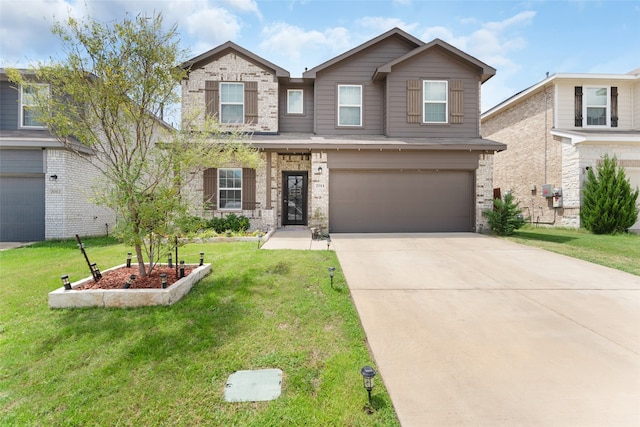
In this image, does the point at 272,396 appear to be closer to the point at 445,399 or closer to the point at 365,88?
the point at 445,399

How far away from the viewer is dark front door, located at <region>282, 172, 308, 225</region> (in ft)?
36.8

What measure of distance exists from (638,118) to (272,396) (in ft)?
61.5

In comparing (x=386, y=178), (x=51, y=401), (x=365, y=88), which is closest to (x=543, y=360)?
(x=51, y=401)

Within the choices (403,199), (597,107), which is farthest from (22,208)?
(597,107)

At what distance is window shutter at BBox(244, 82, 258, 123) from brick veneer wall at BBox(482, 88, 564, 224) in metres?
11.4

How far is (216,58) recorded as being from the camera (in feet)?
35.8

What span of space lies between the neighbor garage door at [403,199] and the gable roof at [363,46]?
4.15 metres

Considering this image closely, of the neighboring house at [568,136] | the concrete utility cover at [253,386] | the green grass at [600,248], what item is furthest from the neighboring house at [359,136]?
the concrete utility cover at [253,386]

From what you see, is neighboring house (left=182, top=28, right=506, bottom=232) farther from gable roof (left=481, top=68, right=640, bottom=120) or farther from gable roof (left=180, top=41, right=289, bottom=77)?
gable roof (left=481, top=68, right=640, bottom=120)

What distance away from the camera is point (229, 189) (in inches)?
417

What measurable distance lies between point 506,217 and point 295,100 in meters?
9.18

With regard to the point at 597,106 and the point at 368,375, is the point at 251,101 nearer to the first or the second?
the point at 368,375

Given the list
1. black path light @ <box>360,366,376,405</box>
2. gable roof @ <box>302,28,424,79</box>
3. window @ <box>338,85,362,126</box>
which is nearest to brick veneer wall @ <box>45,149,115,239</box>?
gable roof @ <box>302,28,424,79</box>

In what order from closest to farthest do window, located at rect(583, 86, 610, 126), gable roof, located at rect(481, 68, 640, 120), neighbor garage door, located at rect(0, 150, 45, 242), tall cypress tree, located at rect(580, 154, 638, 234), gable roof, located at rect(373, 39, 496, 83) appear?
neighbor garage door, located at rect(0, 150, 45, 242)
tall cypress tree, located at rect(580, 154, 638, 234)
gable roof, located at rect(373, 39, 496, 83)
gable roof, located at rect(481, 68, 640, 120)
window, located at rect(583, 86, 610, 126)
